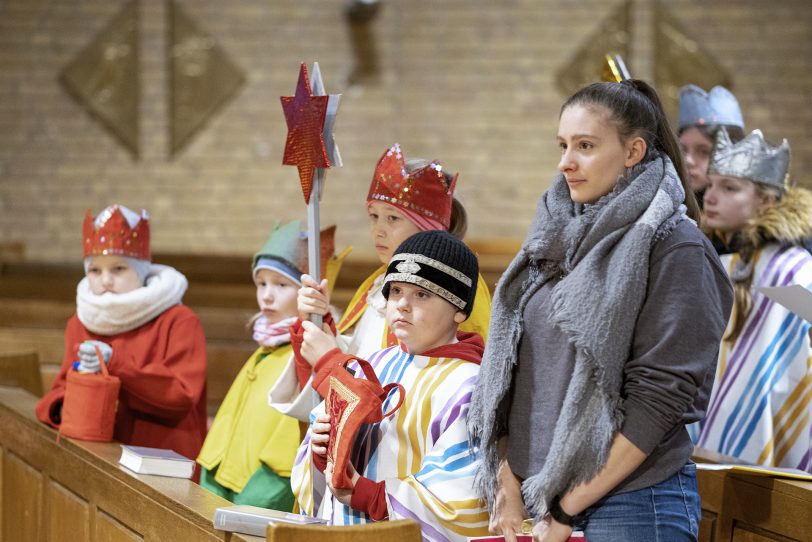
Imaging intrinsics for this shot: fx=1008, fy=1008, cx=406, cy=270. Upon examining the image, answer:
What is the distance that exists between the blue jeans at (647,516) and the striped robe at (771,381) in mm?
1516

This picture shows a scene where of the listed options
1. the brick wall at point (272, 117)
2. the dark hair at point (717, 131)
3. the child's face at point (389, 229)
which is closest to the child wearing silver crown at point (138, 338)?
the child's face at point (389, 229)

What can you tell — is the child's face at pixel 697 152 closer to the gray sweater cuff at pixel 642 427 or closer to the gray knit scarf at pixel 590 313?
the gray knit scarf at pixel 590 313

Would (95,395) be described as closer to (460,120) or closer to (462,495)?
(462,495)

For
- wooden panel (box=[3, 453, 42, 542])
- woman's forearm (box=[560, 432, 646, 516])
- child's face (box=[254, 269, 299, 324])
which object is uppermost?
child's face (box=[254, 269, 299, 324])

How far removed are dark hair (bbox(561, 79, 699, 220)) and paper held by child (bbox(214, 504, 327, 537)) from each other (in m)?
1.07

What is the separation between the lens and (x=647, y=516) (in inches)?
77.2

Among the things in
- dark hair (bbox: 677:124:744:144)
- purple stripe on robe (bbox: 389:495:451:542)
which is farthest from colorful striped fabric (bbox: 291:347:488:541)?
dark hair (bbox: 677:124:744:144)

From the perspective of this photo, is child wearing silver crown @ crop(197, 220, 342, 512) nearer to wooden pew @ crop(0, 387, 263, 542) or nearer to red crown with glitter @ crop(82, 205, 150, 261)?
wooden pew @ crop(0, 387, 263, 542)

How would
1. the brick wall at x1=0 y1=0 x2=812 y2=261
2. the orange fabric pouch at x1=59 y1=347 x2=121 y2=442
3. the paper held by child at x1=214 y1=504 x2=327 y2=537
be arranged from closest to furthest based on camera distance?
the paper held by child at x1=214 y1=504 x2=327 y2=537 < the orange fabric pouch at x1=59 y1=347 x2=121 y2=442 < the brick wall at x1=0 y1=0 x2=812 y2=261

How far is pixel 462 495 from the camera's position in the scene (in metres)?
2.17

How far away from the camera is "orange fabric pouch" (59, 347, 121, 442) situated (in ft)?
10.8

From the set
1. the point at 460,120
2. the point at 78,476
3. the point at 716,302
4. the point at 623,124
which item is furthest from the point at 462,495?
the point at 460,120

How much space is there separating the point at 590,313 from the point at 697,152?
2.18 m

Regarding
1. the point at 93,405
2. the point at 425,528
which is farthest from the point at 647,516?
the point at 93,405
